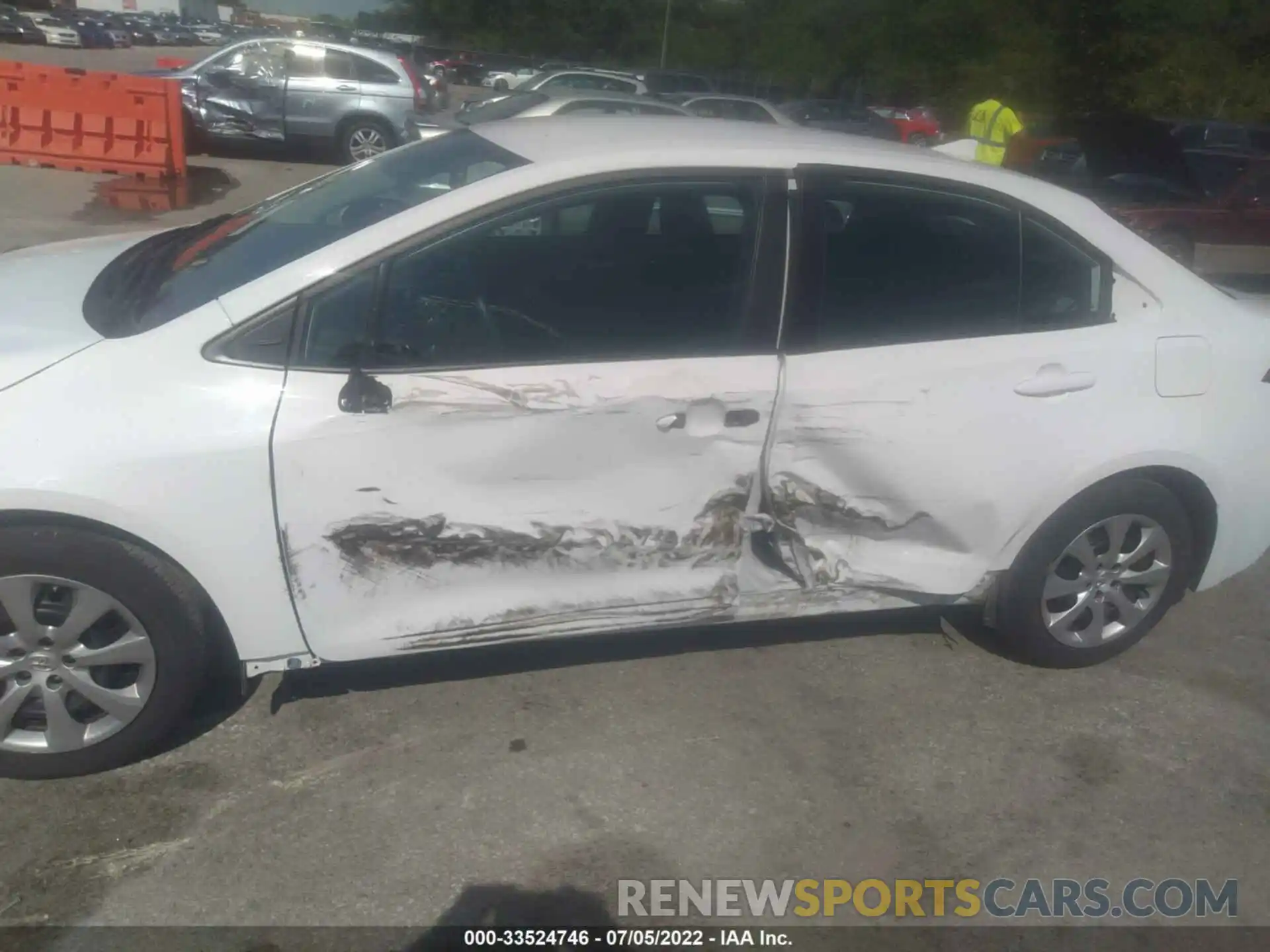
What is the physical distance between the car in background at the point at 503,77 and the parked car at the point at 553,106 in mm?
23793

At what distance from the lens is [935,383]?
3.36 meters

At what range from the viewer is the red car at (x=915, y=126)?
2656cm

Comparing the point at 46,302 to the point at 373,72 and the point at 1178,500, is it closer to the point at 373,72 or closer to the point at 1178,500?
the point at 1178,500

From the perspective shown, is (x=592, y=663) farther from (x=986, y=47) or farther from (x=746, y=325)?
(x=986, y=47)

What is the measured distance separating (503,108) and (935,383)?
10.9m

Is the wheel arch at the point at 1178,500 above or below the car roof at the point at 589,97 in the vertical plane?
below

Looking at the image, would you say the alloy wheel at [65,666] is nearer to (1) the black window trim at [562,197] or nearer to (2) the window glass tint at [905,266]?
(1) the black window trim at [562,197]

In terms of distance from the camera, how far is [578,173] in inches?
123

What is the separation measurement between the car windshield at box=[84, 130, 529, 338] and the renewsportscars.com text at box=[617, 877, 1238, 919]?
1.91 meters

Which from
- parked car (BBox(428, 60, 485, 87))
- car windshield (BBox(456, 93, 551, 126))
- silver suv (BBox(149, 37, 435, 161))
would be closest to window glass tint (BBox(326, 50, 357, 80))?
silver suv (BBox(149, 37, 435, 161))

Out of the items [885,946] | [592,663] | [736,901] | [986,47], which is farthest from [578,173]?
[986,47]

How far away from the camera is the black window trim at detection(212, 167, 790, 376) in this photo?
2877 mm

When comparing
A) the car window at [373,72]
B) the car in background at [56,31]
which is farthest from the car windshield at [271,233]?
the car in background at [56,31]

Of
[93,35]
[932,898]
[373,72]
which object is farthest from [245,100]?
[93,35]
